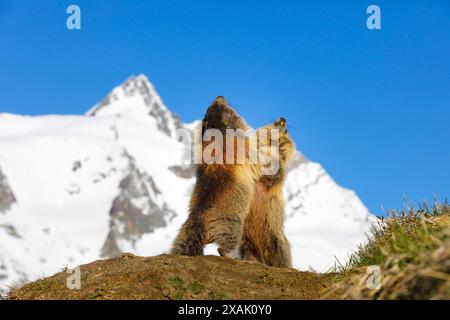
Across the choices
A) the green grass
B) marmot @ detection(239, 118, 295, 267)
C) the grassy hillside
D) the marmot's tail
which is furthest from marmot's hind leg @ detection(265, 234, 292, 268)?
the green grass

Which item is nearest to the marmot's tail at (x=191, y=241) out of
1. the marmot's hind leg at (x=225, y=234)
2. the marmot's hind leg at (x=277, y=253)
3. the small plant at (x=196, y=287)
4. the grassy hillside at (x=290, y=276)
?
the marmot's hind leg at (x=225, y=234)

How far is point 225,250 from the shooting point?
1184 centimetres

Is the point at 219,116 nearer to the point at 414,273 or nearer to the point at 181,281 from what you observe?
the point at 181,281

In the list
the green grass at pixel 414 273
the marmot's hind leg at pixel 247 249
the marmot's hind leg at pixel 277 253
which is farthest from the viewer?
the marmot's hind leg at pixel 247 249

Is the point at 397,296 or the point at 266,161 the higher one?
the point at 266,161

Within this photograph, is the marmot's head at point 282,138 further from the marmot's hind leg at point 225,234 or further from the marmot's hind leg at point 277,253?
the marmot's hind leg at point 225,234

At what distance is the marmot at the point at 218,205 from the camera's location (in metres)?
11.9

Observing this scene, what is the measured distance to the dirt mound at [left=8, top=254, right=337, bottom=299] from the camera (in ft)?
30.2

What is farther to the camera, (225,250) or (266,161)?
(266,161)

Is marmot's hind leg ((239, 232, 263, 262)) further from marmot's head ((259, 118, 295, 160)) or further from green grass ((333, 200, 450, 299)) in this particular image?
green grass ((333, 200, 450, 299))
